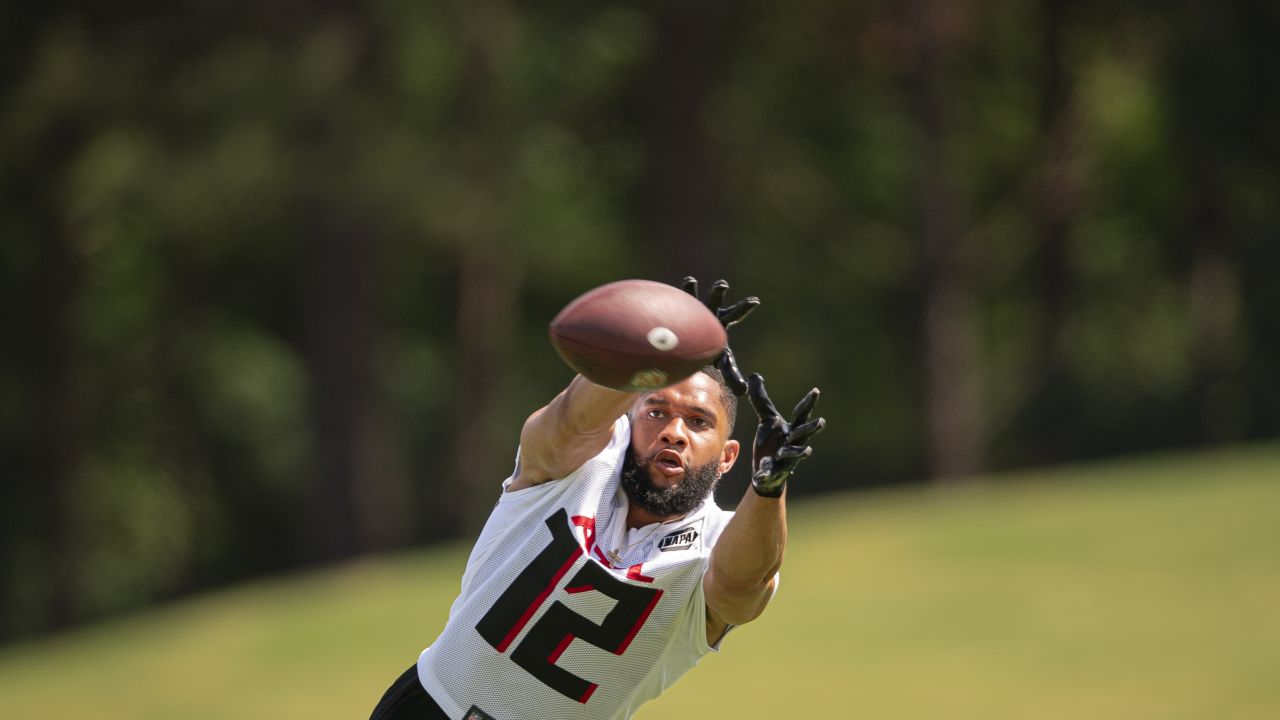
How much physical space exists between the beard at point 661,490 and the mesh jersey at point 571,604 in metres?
0.03

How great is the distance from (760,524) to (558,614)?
21.7 inches

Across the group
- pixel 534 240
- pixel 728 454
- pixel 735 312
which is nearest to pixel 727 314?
pixel 735 312

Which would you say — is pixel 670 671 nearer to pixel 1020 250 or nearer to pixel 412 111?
pixel 412 111

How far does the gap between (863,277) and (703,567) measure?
22.0 m

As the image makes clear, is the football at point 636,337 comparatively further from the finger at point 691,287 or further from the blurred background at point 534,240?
the blurred background at point 534,240

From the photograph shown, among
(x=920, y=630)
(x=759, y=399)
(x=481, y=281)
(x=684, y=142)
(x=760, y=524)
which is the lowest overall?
(x=920, y=630)

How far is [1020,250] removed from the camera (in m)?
26.2

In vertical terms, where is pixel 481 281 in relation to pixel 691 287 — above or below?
below

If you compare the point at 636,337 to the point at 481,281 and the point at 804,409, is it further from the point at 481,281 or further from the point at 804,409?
the point at 481,281

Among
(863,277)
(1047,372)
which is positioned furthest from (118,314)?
(1047,372)

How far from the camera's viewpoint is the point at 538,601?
13.1 feet

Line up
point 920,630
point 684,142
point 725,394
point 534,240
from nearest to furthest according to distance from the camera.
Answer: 1. point 725,394
2. point 920,630
3. point 684,142
4. point 534,240

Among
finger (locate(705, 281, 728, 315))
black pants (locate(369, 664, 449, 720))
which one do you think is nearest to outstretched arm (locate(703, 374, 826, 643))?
finger (locate(705, 281, 728, 315))

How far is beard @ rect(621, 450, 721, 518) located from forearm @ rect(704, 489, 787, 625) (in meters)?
0.18
